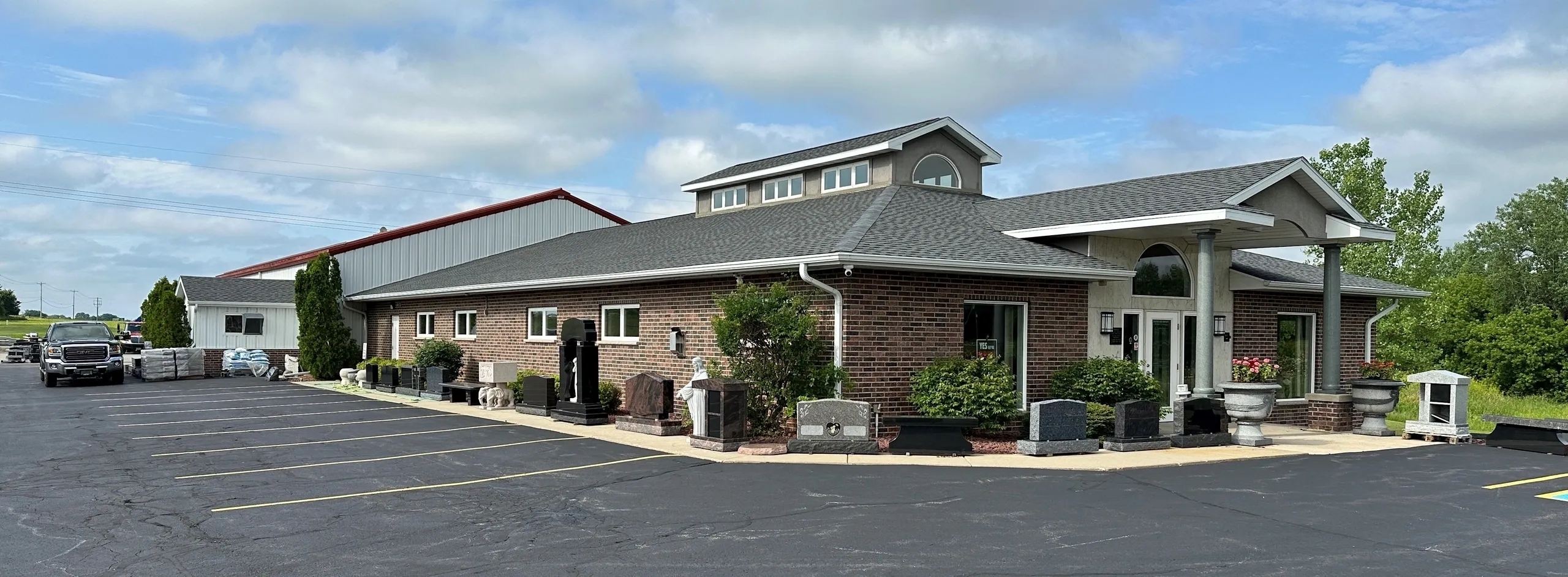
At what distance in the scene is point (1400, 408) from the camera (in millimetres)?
23156

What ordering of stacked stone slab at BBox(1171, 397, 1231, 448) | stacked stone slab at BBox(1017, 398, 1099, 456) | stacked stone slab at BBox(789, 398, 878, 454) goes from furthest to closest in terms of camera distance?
stacked stone slab at BBox(1171, 397, 1231, 448) < stacked stone slab at BBox(789, 398, 878, 454) < stacked stone slab at BBox(1017, 398, 1099, 456)

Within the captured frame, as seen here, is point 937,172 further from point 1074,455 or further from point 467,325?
point 467,325

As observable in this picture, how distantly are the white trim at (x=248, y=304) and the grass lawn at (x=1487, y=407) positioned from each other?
3392 centimetres

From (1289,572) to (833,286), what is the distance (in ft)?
27.9

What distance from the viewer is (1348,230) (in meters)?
17.2

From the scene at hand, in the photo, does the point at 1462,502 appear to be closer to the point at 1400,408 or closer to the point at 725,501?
the point at 725,501

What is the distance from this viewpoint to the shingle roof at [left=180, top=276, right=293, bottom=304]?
118 feet

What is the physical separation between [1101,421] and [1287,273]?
29.6ft

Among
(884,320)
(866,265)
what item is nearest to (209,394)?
(884,320)

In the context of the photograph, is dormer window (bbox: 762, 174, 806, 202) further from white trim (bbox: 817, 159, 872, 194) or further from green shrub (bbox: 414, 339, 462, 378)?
green shrub (bbox: 414, 339, 462, 378)

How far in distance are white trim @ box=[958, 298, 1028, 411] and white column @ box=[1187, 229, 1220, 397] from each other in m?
2.52

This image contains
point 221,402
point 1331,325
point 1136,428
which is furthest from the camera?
point 221,402

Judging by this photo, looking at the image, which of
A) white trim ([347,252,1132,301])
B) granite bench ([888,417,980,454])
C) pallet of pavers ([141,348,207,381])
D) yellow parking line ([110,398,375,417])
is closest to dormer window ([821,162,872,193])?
white trim ([347,252,1132,301])

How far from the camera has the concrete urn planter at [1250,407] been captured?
49.7 ft
